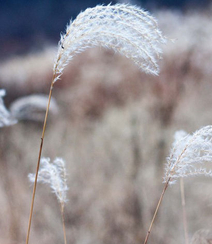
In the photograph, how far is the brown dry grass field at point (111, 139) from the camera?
4.37ft

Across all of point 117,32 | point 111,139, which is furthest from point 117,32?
point 111,139

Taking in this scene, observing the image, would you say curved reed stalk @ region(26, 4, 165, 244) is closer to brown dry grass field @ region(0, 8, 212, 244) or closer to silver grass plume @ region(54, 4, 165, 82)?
silver grass plume @ region(54, 4, 165, 82)

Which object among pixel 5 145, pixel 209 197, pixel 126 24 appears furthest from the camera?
pixel 5 145

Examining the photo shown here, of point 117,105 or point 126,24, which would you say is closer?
point 126,24

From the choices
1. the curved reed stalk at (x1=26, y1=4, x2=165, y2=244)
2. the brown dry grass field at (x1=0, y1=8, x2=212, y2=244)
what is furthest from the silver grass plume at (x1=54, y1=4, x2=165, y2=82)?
the brown dry grass field at (x1=0, y1=8, x2=212, y2=244)

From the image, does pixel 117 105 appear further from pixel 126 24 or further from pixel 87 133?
pixel 126 24

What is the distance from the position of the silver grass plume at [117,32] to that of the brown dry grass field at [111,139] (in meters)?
0.71

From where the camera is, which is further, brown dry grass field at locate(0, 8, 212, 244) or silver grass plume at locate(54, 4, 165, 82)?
brown dry grass field at locate(0, 8, 212, 244)

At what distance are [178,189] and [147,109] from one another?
394mm

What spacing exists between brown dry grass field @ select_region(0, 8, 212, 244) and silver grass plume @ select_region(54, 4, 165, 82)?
706 mm

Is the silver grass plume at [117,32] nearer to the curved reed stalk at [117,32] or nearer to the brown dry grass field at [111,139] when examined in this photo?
the curved reed stalk at [117,32]

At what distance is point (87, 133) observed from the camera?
4.54 feet

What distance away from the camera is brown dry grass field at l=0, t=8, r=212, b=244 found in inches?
52.4

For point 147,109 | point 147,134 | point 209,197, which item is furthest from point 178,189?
point 147,109
